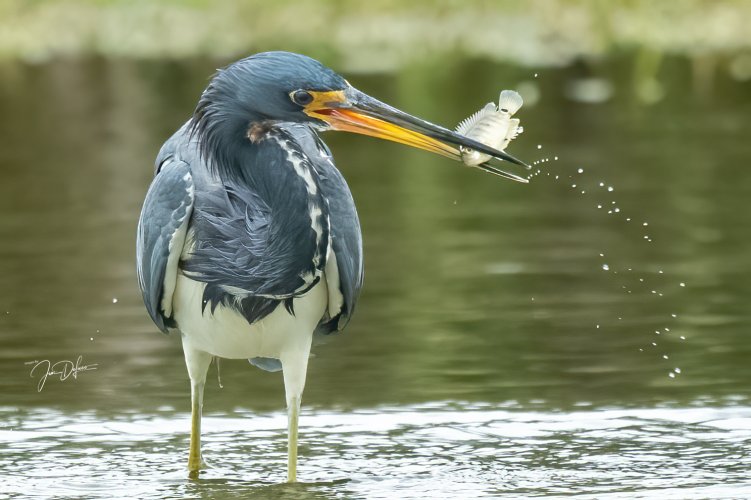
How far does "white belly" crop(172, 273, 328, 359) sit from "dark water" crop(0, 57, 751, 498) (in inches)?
22.2

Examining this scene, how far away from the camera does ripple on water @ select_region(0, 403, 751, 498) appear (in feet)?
22.8

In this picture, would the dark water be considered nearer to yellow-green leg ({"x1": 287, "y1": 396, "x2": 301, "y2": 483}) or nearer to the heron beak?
yellow-green leg ({"x1": 287, "y1": 396, "x2": 301, "y2": 483})

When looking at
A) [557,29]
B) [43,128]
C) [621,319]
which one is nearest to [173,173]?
[621,319]

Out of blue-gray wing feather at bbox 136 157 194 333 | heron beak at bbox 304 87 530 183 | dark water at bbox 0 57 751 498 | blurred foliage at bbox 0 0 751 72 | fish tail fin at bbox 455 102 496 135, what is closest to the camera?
heron beak at bbox 304 87 530 183

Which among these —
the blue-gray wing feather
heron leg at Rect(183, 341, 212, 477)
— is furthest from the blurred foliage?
the blue-gray wing feather

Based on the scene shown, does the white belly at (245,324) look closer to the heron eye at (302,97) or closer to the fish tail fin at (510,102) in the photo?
the heron eye at (302,97)

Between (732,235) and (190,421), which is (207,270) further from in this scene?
(732,235)

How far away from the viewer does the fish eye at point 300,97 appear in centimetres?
660

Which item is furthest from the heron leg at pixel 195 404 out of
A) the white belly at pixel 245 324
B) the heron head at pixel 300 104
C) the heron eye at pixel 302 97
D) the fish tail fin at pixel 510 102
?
the fish tail fin at pixel 510 102

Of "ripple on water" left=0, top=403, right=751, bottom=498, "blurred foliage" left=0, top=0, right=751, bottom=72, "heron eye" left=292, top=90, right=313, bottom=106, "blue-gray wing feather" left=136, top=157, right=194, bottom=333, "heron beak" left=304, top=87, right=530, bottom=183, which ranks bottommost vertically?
"ripple on water" left=0, top=403, right=751, bottom=498

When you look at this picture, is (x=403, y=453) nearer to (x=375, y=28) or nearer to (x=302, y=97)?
(x=302, y=97)

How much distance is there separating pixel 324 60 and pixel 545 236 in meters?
13.5

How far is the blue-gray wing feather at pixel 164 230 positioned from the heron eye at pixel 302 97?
589 mm

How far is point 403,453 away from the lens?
745cm
